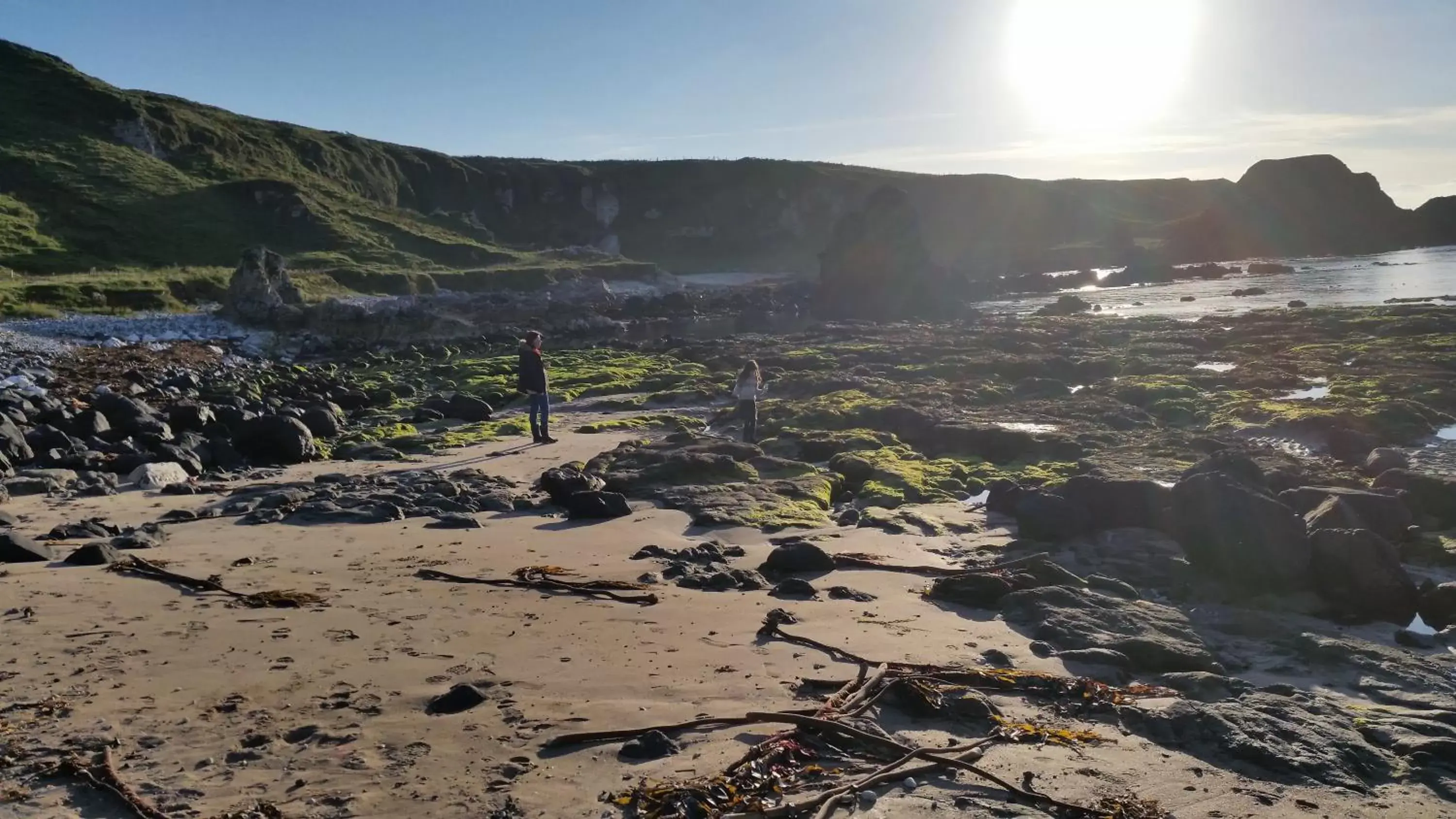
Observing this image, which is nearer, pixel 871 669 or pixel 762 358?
pixel 871 669

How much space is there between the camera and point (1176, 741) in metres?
5.50

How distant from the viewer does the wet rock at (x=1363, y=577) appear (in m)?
8.26

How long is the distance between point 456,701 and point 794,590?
3.42 m

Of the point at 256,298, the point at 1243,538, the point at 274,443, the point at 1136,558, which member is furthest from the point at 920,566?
the point at 256,298

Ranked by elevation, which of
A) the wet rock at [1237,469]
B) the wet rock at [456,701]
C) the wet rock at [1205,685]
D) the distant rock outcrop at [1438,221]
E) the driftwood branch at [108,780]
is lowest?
the wet rock at [1205,685]

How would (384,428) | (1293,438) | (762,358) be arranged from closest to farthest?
(1293,438) → (384,428) → (762,358)

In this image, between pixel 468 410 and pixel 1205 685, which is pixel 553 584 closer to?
pixel 1205 685

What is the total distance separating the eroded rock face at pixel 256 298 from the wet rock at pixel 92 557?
29.3 metres

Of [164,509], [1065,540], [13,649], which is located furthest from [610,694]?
[164,509]

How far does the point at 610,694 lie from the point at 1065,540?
6216 millimetres

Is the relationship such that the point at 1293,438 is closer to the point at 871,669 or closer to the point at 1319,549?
the point at 1319,549

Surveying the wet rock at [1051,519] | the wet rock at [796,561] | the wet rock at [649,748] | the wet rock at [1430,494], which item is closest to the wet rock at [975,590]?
the wet rock at [796,561]

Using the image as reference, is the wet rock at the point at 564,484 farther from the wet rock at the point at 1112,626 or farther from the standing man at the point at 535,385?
the wet rock at the point at 1112,626

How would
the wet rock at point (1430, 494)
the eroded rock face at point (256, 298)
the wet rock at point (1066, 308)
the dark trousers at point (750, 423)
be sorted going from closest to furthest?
1. the wet rock at point (1430, 494)
2. the dark trousers at point (750, 423)
3. the eroded rock face at point (256, 298)
4. the wet rock at point (1066, 308)
